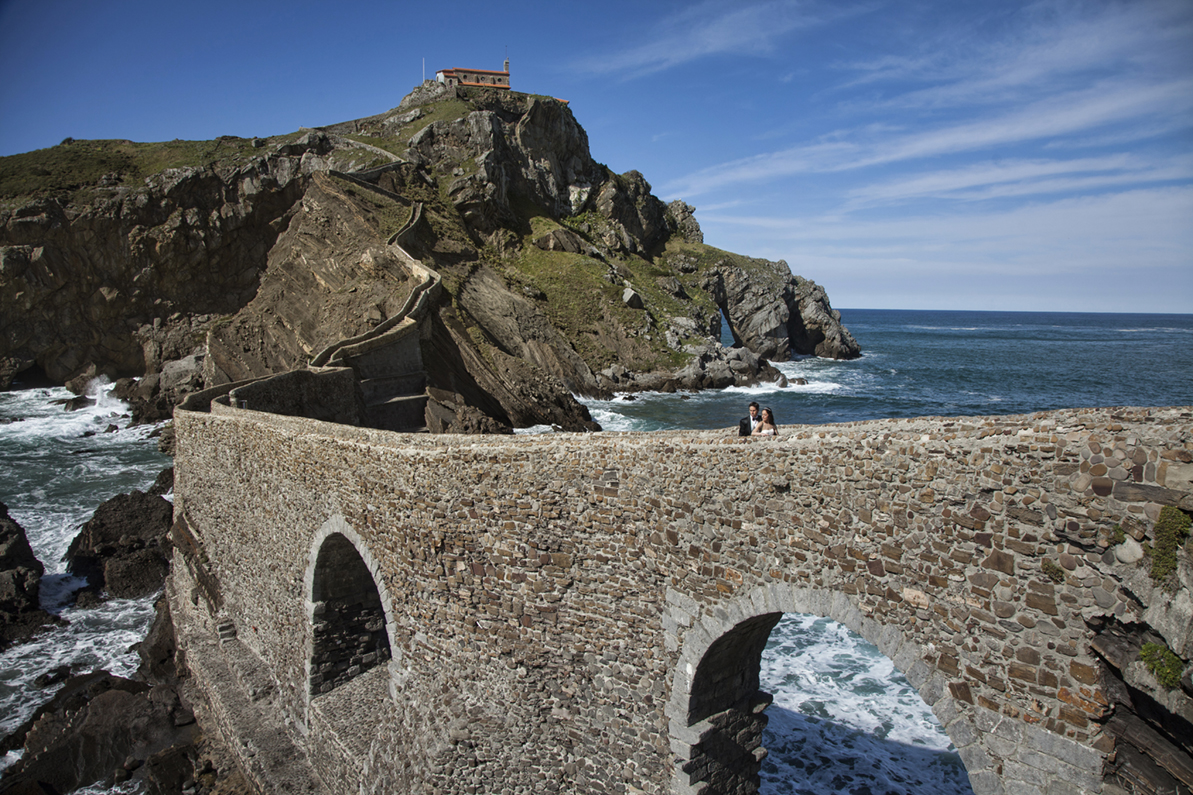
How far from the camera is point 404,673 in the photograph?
1100 centimetres

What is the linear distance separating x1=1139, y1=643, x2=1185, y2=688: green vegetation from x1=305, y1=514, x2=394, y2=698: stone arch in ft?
35.5

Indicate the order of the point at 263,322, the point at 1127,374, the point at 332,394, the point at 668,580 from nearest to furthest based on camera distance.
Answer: the point at 668,580 < the point at 332,394 < the point at 263,322 < the point at 1127,374

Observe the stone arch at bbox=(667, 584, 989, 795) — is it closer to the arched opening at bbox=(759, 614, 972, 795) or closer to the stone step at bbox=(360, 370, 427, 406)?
the arched opening at bbox=(759, 614, 972, 795)

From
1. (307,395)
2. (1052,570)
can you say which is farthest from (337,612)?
(1052,570)

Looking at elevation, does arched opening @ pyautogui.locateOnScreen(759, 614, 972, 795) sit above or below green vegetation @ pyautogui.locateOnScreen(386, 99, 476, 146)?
below

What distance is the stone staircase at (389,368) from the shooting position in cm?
2470

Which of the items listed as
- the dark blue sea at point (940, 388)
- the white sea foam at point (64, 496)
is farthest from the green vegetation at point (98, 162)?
the dark blue sea at point (940, 388)

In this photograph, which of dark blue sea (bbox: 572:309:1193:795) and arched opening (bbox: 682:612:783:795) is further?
dark blue sea (bbox: 572:309:1193:795)

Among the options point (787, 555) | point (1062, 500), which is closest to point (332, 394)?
point (787, 555)

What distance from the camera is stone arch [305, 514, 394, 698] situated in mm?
12659

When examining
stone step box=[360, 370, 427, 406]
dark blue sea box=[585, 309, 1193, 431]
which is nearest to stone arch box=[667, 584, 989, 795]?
stone step box=[360, 370, 427, 406]

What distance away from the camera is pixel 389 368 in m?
26.1

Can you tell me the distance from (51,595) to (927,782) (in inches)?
969

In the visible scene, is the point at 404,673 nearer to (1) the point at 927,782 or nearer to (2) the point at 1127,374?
(1) the point at 927,782
